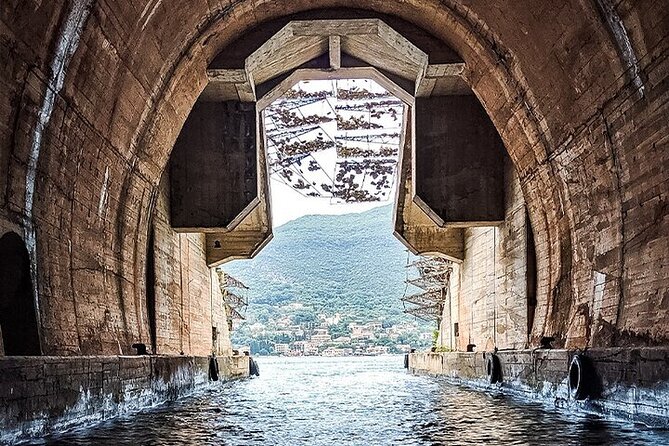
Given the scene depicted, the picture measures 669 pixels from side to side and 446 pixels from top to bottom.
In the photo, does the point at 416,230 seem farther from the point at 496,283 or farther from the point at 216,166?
the point at 216,166

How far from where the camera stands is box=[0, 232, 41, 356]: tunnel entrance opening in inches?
360

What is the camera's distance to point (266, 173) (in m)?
21.2

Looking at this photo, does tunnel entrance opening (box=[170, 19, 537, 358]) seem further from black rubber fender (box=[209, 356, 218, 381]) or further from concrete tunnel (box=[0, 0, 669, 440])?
black rubber fender (box=[209, 356, 218, 381])

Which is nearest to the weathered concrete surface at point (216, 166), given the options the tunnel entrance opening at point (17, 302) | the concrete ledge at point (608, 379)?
the concrete ledge at point (608, 379)

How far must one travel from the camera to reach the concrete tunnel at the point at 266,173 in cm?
926

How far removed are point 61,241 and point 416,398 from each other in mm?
7167

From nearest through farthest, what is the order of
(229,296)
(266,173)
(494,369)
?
(494,369)
(266,173)
(229,296)

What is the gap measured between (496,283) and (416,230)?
3633mm

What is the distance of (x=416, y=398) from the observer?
1443 centimetres

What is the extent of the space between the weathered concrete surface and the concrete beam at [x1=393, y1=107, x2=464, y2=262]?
4157 mm

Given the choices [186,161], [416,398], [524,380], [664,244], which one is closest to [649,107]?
[664,244]

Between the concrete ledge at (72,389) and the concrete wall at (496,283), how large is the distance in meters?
7.38

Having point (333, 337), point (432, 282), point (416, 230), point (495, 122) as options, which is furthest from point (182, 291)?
point (333, 337)

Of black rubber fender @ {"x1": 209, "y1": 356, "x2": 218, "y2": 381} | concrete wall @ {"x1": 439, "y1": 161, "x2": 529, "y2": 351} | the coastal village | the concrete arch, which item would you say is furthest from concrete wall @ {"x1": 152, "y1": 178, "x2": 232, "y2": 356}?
the coastal village
